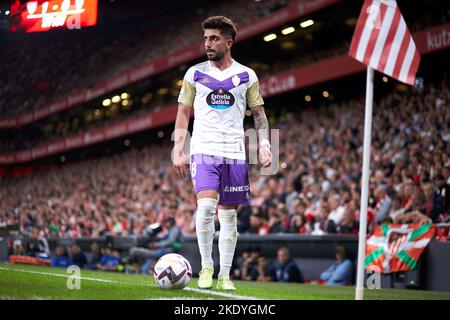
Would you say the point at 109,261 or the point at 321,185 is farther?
the point at 109,261

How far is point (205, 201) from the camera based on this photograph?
6.75m

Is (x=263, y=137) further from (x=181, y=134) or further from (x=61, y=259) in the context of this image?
(x=61, y=259)

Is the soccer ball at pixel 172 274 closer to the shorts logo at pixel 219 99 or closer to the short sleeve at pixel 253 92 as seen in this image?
the shorts logo at pixel 219 99

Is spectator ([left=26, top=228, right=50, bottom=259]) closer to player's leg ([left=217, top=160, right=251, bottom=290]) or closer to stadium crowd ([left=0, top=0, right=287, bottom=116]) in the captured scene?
player's leg ([left=217, top=160, right=251, bottom=290])

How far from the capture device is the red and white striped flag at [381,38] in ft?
21.0

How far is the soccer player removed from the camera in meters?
6.84

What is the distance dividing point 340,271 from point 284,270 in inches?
44.6

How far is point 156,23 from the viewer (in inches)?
1393

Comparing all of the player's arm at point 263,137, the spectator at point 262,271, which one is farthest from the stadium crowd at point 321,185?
the player's arm at point 263,137

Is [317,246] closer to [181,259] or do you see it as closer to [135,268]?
[135,268]

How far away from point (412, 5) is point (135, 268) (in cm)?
1168

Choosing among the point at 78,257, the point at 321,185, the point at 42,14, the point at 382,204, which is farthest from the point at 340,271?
the point at 78,257

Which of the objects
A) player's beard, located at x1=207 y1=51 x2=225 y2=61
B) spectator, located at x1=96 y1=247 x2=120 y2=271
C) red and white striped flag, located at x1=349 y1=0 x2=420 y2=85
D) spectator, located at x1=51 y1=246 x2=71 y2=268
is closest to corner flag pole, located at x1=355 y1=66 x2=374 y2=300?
red and white striped flag, located at x1=349 y1=0 x2=420 y2=85
